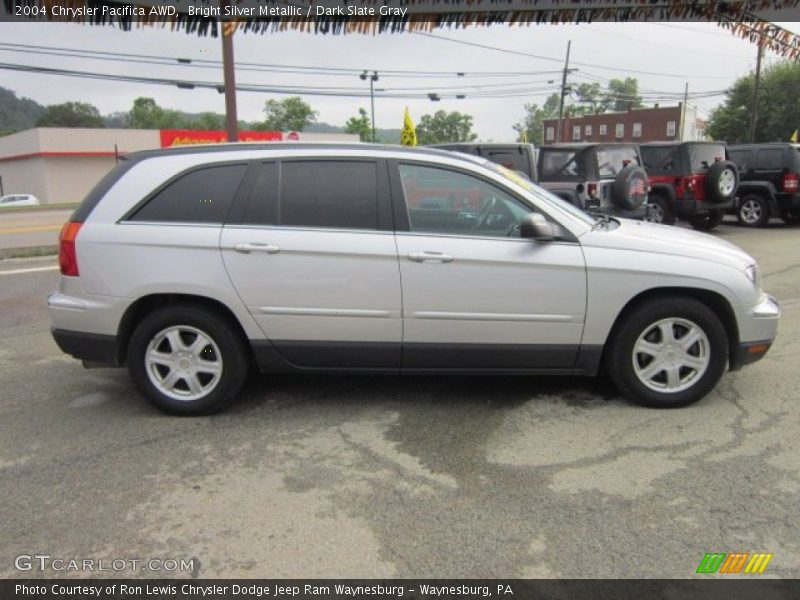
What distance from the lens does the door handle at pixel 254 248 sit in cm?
399

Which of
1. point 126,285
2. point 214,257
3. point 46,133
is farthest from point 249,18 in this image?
point 46,133

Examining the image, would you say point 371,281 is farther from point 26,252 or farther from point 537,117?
point 537,117

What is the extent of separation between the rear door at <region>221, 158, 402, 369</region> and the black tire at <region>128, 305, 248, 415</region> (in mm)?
269

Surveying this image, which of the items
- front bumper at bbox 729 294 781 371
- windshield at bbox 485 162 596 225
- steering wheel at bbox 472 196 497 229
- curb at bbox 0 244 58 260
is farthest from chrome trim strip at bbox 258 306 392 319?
curb at bbox 0 244 58 260

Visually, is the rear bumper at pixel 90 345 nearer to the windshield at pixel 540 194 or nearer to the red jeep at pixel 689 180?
the windshield at pixel 540 194

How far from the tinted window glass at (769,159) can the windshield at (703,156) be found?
1.46 meters

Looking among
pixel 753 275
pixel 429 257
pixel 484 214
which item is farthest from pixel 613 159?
pixel 429 257

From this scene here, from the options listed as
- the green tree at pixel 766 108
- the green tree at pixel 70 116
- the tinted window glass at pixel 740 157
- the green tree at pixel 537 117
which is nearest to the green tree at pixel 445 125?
the green tree at pixel 537 117

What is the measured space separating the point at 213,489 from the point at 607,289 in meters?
2.58

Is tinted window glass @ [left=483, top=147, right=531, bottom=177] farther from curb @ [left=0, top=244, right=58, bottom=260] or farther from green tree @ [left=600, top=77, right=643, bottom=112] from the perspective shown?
green tree @ [left=600, top=77, right=643, bottom=112]

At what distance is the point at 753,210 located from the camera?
14406 millimetres

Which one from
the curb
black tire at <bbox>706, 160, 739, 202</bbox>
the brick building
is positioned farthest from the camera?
the brick building

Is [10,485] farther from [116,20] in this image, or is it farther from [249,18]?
[249,18]

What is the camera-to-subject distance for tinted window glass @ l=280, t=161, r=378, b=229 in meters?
4.07
